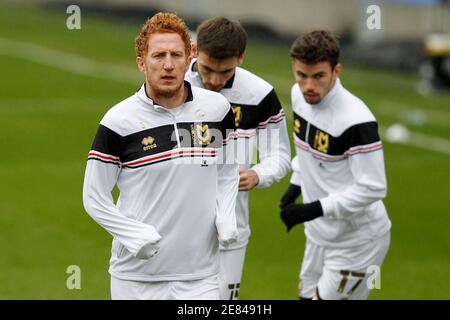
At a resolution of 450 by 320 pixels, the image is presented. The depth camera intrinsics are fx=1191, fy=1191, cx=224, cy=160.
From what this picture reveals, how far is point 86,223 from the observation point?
622 inches

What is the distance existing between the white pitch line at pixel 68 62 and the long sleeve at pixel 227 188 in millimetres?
21031

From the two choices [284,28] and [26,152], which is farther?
[284,28]

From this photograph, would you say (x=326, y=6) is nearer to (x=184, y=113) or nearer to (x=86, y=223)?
(x=86, y=223)

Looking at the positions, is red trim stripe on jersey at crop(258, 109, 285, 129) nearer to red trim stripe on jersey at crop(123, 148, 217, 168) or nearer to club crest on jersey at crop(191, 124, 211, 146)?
club crest on jersey at crop(191, 124, 211, 146)

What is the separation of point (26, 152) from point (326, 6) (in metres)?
14.6

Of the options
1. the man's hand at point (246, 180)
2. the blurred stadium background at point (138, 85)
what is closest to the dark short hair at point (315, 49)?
the man's hand at point (246, 180)

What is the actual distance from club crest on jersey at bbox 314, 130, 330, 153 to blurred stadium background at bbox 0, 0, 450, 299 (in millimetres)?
3178

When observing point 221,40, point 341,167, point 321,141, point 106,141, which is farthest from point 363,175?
point 106,141

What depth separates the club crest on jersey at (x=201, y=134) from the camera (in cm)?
766

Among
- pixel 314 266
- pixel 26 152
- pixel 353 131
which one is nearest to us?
pixel 353 131

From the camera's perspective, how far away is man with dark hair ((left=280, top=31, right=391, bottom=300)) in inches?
364

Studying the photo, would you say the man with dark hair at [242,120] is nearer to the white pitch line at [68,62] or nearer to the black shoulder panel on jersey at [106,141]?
the black shoulder panel on jersey at [106,141]

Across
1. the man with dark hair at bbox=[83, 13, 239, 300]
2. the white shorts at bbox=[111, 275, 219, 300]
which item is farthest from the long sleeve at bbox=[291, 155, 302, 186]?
the white shorts at bbox=[111, 275, 219, 300]
